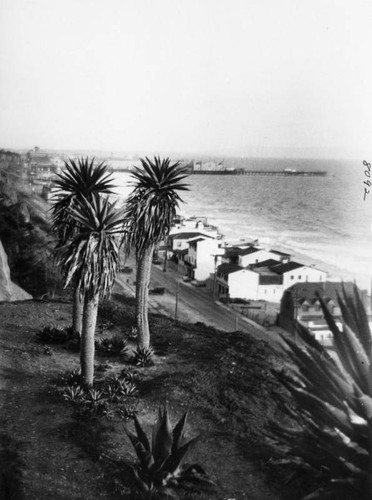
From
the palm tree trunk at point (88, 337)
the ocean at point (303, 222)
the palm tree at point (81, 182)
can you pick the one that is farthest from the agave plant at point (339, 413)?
the ocean at point (303, 222)

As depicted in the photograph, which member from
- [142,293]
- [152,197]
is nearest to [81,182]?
[152,197]

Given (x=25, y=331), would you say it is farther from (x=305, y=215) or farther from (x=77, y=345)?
(x=305, y=215)

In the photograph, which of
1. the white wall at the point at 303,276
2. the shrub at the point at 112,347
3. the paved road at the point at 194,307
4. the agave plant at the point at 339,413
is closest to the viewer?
the agave plant at the point at 339,413

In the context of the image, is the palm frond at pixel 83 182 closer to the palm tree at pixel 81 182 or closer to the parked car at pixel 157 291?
the palm tree at pixel 81 182

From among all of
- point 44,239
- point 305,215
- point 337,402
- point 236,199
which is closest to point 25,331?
point 337,402

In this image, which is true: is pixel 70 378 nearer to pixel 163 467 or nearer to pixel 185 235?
pixel 163 467
